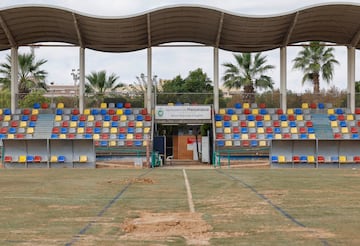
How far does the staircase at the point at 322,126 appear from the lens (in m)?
35.6

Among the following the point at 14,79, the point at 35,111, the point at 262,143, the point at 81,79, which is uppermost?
the point at 14,79

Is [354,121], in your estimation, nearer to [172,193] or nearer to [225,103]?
[225,103]

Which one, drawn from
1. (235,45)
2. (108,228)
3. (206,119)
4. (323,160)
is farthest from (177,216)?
(235,45)

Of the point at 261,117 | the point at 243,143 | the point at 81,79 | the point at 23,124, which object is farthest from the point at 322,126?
the point at 23,124

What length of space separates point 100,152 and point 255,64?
23.3 metres

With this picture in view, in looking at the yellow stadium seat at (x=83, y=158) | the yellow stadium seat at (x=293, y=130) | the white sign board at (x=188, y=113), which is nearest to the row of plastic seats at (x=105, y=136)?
the white sign board at (x=188, y=113)

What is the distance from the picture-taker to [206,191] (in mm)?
16000

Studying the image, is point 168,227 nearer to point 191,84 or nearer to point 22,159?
point 22,159

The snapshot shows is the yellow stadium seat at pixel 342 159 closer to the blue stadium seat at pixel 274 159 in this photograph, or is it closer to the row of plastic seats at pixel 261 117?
the blue stadium seat at pixel 274 159

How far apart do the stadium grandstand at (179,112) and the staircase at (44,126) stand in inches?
2.4

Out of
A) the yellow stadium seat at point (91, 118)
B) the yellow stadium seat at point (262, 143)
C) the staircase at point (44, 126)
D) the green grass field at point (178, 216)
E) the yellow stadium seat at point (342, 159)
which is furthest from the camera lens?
the yellow stadium seat at point (91, 118)

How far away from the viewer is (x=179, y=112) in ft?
122

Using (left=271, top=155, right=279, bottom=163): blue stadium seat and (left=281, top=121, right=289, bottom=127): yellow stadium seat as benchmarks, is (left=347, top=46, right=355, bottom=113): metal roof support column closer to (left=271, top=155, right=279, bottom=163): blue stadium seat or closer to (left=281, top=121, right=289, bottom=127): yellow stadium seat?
(left=281, top=121, right=289, bottom=127): yellow stadium seat

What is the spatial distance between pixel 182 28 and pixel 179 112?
531cm
